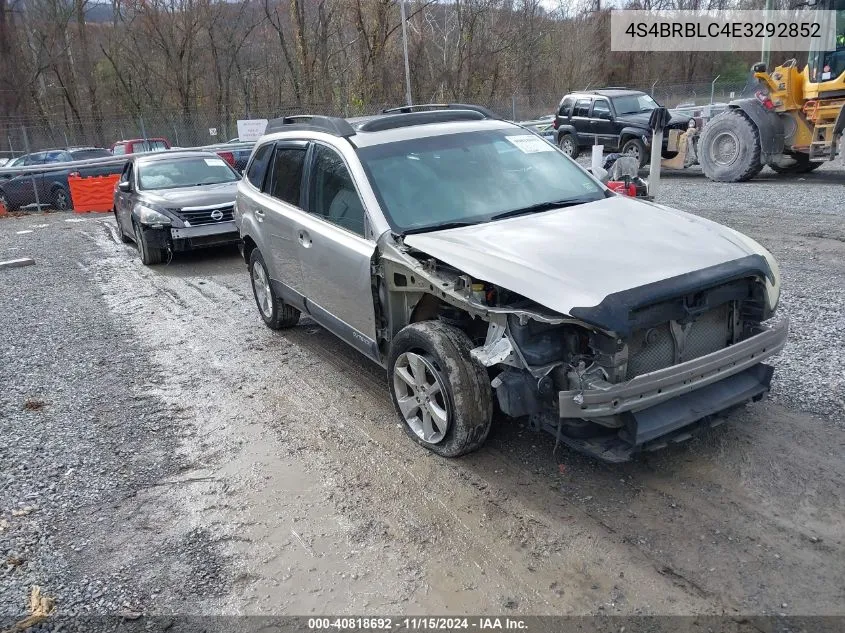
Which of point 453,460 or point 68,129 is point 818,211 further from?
point 68,129

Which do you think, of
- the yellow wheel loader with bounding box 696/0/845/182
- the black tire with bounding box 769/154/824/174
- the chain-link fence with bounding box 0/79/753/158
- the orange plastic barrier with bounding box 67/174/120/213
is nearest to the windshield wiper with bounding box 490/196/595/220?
the yellow wheel loader with bounding box 696/0/845/182

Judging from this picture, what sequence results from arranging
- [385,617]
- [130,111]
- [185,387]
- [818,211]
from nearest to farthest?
[385,617] < [185,387] < [818,211] < [130,111]

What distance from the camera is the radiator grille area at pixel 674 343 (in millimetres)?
3355

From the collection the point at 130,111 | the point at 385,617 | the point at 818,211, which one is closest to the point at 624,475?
the point at 385,617

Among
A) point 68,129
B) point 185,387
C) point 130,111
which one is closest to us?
point 185,387

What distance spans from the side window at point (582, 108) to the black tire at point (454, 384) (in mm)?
15537

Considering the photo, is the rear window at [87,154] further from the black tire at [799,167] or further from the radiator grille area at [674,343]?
the radiator grille area at [674,343]

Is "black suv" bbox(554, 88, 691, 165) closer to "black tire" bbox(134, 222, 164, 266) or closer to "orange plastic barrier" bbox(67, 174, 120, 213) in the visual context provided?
"black tire" bbox(134, 222, 164, 266)

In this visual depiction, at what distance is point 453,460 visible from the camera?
3.96m

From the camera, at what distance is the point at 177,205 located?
9.92 m

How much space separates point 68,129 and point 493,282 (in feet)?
113

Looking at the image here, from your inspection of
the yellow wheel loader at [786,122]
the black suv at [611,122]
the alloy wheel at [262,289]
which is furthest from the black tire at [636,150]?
the alloy wheel at [262,289]

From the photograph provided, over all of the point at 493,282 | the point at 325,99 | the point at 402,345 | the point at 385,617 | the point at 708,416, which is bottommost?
the point at 385,617

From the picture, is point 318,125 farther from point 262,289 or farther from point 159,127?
point 159,127
